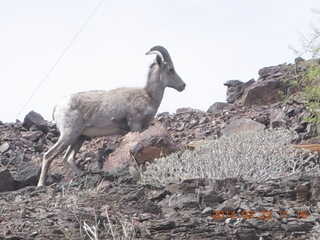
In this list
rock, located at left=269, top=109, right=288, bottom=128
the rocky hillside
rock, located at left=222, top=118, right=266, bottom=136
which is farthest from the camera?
rock, located at left=269, top=109, right=288, bottom=128

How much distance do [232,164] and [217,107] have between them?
1096 centimetres

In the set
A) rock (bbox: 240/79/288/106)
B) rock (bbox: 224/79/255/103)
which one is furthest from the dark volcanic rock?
rock (bbox: 240/79/288/106)

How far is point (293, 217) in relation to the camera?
24.2 feet

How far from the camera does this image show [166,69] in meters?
15.4

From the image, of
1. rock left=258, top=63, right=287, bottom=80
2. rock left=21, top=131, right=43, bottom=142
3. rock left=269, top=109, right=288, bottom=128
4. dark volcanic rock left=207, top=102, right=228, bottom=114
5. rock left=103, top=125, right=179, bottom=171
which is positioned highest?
rock left=258, top=63, right=287, bottom=80

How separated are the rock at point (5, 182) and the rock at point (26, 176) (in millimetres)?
317

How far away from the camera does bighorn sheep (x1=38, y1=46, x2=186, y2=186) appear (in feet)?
44.6

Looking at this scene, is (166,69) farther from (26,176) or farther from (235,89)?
(235,89)

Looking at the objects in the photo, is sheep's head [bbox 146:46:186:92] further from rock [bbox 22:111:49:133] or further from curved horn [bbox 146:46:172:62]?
rock [bbox 22:111:49:133]

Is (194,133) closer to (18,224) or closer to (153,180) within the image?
(153,180)

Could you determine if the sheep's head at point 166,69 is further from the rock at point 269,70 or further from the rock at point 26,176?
the rock at point 269,70

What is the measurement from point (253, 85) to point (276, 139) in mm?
8592

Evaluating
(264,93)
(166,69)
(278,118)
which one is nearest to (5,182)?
(166,69)

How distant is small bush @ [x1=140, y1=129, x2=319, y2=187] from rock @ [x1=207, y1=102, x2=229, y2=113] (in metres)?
9.71
